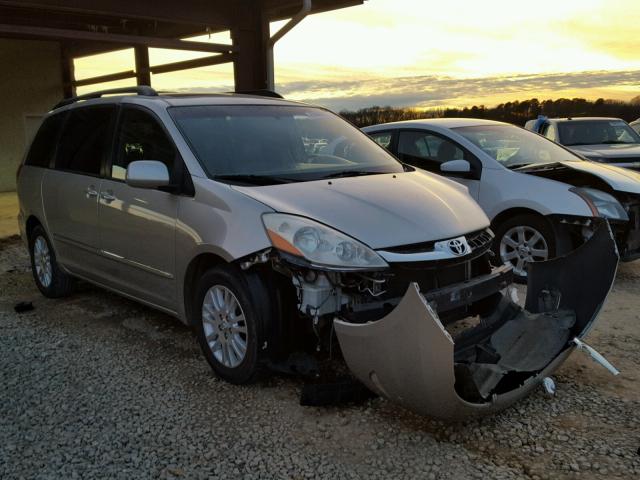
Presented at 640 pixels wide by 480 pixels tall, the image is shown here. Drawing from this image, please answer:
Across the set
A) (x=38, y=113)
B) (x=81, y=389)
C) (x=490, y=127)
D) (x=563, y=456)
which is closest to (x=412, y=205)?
(x=563, y=456)

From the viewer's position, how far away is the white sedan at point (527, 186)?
5855 millimetres

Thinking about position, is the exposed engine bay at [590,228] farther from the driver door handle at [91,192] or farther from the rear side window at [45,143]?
the rear side window at [45,143]

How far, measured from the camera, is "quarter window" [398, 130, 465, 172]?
677 centimetres

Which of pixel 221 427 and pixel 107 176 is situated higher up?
pixel 107 176

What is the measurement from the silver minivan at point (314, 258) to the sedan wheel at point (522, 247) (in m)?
2.04

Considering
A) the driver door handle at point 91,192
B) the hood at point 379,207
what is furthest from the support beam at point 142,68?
the hood at point 379,207

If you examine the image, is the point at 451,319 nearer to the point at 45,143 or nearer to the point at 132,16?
the point at 45,143

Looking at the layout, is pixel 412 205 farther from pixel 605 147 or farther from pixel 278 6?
pixel 605 147

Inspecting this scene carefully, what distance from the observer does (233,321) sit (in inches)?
145

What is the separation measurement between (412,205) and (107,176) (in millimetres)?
2496

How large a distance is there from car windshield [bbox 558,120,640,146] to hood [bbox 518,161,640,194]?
555 centimetres

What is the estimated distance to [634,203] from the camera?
6.01 metres

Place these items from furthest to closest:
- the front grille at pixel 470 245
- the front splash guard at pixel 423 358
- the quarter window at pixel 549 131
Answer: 1. the quarter window at pixel 549 131
2. the front grille at pixel 470 245
3. the front splash guard at pixel 423 358

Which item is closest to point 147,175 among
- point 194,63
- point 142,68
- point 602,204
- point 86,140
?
point 86,140
